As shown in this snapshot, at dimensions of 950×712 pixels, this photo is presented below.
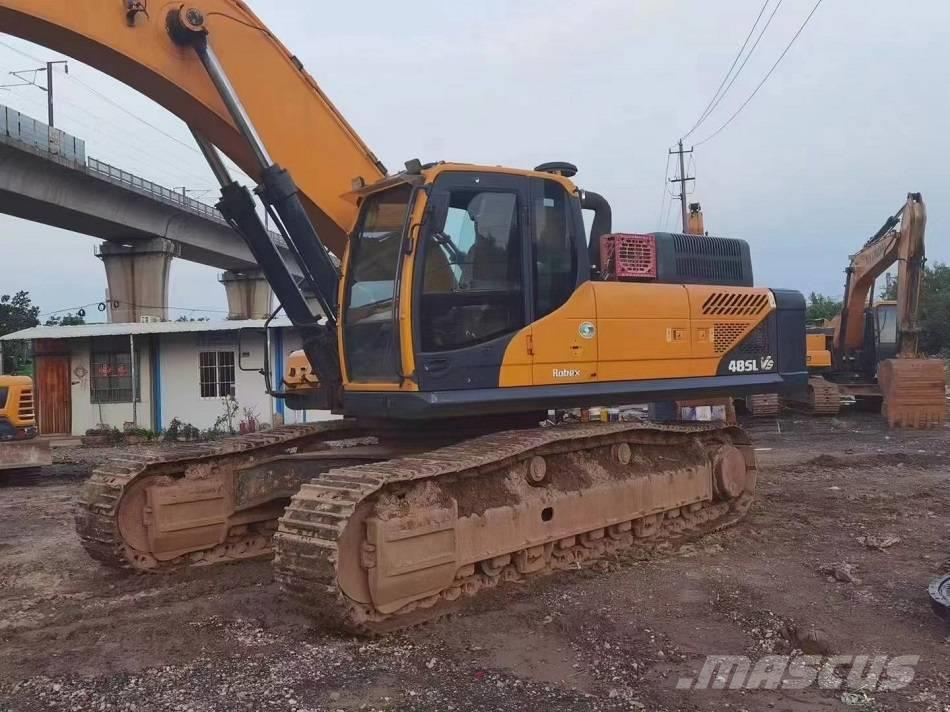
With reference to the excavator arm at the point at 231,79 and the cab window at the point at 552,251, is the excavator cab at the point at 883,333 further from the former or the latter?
the excavator arm at the point at 231,79

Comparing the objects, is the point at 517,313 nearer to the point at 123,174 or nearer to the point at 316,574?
the point at 316,574

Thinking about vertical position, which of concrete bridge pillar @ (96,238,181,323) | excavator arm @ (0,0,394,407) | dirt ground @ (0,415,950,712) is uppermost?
concrete bridge pillar @ (96,238,181,323)

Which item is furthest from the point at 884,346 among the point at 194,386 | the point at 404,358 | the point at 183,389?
the point at 404,358

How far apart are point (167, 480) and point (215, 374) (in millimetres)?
14050

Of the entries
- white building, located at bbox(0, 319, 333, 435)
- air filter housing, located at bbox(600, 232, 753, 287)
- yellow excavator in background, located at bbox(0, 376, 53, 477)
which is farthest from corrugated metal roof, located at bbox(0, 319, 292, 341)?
air filter housing, located at bbox(600, 232, 753, 287)

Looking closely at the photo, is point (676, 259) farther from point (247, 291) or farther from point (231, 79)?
point (247, 291)

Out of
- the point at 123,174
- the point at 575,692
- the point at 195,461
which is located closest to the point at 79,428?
the point at 123,174

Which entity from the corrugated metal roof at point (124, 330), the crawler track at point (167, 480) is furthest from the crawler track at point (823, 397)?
the crawler track at point (167, 480)

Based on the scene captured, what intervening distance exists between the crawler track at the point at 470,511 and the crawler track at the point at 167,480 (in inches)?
70.5

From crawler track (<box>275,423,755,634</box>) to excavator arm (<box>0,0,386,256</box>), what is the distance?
7.17 ft

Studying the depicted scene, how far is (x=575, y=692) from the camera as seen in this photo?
4027mm

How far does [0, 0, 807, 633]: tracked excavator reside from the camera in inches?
197

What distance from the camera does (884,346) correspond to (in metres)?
19.6

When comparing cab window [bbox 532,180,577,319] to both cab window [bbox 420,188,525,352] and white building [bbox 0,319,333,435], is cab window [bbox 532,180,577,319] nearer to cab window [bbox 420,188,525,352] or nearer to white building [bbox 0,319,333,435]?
cab window [bbox 420,188,525,352]
